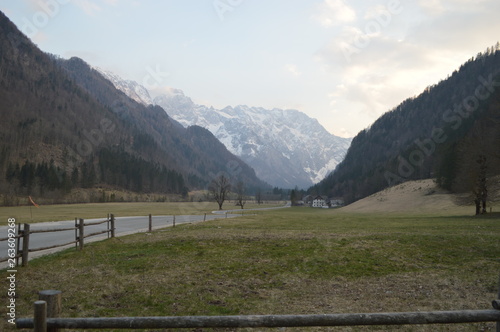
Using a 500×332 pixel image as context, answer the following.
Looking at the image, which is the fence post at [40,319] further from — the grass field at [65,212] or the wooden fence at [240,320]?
the grass field at [65,212]

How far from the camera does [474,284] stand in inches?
526

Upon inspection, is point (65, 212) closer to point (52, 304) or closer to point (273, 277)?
point (273, 277)

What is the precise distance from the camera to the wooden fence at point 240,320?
5.15m

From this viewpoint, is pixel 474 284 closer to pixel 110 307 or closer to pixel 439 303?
pixel 439 303

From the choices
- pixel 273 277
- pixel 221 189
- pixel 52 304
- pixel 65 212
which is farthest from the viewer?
pixel 221 189

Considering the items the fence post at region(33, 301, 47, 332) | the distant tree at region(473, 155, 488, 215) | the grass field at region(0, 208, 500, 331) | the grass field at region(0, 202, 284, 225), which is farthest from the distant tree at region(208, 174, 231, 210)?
the fence post at region(33, 301, 47, 332)

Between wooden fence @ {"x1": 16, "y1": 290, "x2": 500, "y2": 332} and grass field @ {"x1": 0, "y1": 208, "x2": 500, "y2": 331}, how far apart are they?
454cm

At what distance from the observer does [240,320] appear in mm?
5180

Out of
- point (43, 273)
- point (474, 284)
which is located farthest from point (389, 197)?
point (43, 273)

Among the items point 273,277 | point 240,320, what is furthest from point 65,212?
point 240,320

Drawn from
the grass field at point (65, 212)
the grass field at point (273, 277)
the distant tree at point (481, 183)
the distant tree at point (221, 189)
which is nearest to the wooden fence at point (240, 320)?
the grass field at point (273, 277)

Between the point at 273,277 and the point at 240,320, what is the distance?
964 centimetres

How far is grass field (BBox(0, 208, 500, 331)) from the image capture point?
10.9 meters

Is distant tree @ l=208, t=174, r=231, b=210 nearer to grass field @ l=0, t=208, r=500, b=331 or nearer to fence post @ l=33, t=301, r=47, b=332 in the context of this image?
grass field @ l=0, t=208, r=500, b=331
